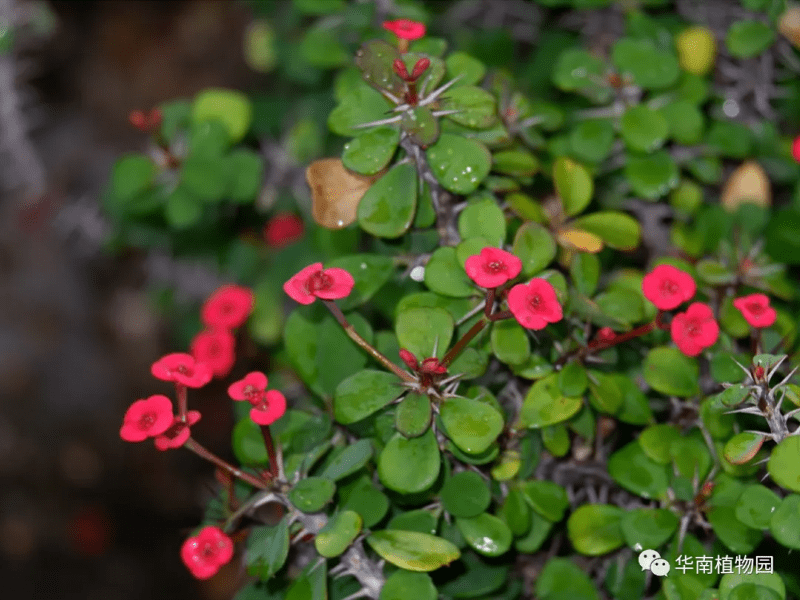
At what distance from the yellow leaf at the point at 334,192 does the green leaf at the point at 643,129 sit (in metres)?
0.57

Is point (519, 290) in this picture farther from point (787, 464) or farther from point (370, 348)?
point (787, 464)

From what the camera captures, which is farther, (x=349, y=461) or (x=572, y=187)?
(x=572, y=187)

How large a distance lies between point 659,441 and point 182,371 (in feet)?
2.74

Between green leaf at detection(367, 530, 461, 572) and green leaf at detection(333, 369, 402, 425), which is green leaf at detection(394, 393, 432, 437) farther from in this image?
green leaf at detection(367, 530, 461, 572)

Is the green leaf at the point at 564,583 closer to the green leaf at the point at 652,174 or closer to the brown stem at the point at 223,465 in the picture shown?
the brown stem at the point at 223,465

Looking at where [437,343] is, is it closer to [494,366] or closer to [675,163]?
[494,366]

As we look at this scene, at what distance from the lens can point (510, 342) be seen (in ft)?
3.86

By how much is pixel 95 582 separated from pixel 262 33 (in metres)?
2.23

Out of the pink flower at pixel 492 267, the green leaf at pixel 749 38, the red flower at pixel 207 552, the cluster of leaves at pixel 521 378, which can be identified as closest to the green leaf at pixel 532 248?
the cluster of leaves at pixel 521 378

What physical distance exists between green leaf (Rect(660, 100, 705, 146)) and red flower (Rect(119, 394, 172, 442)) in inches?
47.2

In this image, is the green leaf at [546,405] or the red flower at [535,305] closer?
the red flower at [535,305]

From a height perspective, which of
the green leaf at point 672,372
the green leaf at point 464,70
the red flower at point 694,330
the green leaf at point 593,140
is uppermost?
the green leaf at point 464,70

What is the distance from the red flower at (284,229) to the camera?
79.7 inches

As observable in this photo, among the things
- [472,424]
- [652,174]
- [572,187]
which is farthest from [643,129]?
[472,424]
